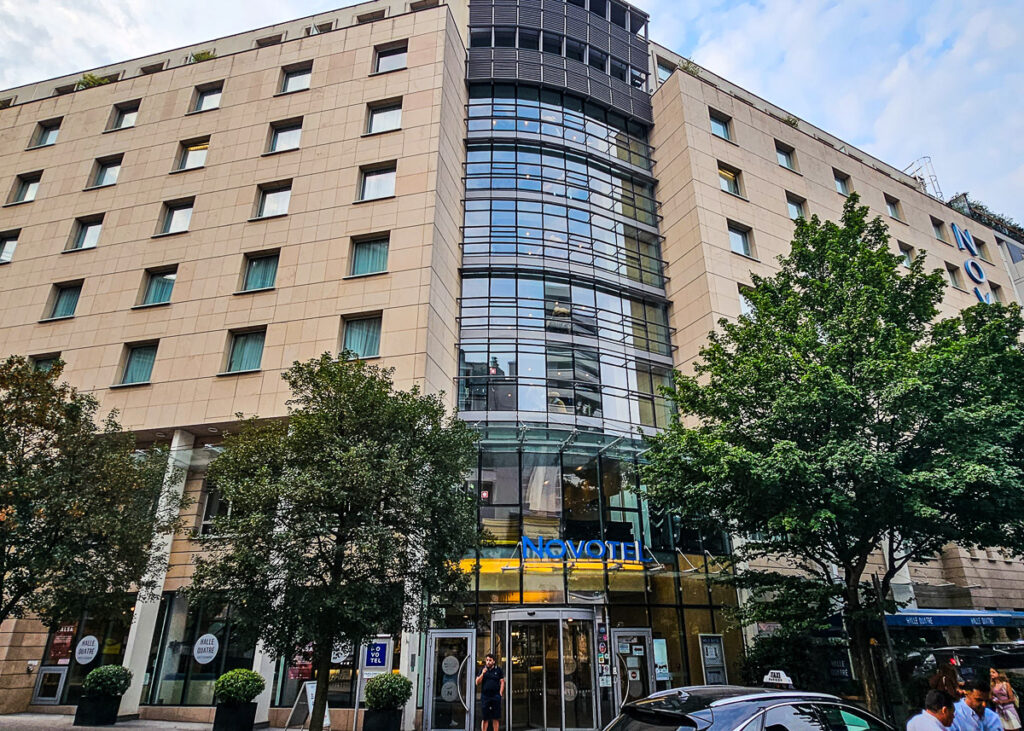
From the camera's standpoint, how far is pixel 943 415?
13.3 metres

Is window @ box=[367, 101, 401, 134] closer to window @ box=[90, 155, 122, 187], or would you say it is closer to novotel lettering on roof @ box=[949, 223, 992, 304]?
window @ box=[90, 155, 122, 187]

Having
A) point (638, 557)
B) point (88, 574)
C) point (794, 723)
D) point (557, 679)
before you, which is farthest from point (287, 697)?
point (794, 723)

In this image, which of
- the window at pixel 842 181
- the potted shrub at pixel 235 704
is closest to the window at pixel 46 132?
the potted shrub at pixel 235 704

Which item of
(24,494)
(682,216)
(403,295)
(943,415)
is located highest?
(682,216)

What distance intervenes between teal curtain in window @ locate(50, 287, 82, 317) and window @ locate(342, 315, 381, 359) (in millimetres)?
12487

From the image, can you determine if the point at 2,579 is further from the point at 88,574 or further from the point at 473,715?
the point at 473,715

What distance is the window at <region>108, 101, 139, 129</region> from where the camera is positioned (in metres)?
29.5

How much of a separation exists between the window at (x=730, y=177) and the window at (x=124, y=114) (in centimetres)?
2855

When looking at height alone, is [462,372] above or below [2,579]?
above

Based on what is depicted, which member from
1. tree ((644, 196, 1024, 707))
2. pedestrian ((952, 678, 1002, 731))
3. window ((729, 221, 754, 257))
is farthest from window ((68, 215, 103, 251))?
pedestrian ((952, 678, 1002, 731))

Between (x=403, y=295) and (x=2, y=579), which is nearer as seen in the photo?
(x=2, y=579)

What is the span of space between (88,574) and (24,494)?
2331mm

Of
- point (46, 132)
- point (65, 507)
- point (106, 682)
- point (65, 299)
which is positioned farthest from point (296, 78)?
point (106, 682)

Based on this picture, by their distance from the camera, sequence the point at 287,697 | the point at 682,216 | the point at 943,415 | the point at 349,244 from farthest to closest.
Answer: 1. the point at 682,216
2. the point at 349,244
3. the point at 287,697
4. the point at 943,415
